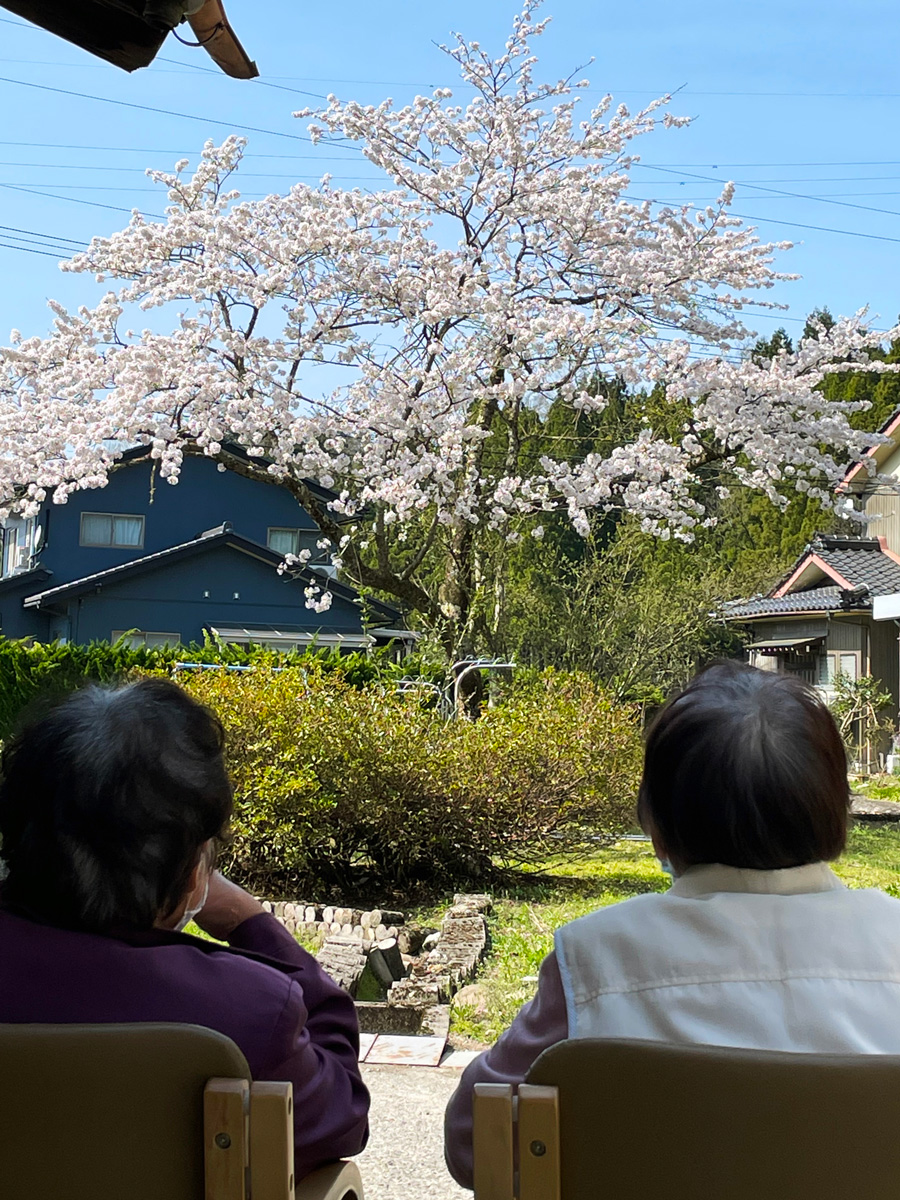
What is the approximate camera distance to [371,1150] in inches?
111

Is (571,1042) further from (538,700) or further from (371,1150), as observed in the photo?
(538,700)

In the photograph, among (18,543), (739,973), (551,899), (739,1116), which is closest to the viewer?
(739,1116)

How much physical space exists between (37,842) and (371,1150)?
1807 mm

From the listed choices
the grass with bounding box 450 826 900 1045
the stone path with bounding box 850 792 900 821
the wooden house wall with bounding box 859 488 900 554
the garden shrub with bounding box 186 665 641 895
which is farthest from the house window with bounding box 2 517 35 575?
the garden shrub with bounding box 186 665 641 895

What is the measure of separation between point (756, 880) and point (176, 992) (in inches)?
24.3

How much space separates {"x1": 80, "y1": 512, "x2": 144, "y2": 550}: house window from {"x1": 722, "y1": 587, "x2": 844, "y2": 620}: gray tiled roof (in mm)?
10795

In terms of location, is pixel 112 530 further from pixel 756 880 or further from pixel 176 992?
pixel 756 880

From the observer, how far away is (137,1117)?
43.1 inches

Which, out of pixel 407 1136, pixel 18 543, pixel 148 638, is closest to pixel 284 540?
pixel 148 638

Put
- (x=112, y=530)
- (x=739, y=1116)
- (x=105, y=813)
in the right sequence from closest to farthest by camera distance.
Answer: (x=739, y=1116), (x=105, y=813), (x=112, y=530)

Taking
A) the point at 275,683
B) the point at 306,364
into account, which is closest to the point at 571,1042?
the point at 275,683

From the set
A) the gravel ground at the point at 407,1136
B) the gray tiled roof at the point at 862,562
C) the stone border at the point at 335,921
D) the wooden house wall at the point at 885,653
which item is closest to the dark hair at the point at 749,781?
the gravel ground at the point at 407,1136

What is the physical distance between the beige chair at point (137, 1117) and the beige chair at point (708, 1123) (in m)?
0.24

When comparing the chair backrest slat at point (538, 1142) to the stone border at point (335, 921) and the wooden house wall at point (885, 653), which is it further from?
the wooden house wall at point (885, 653)
